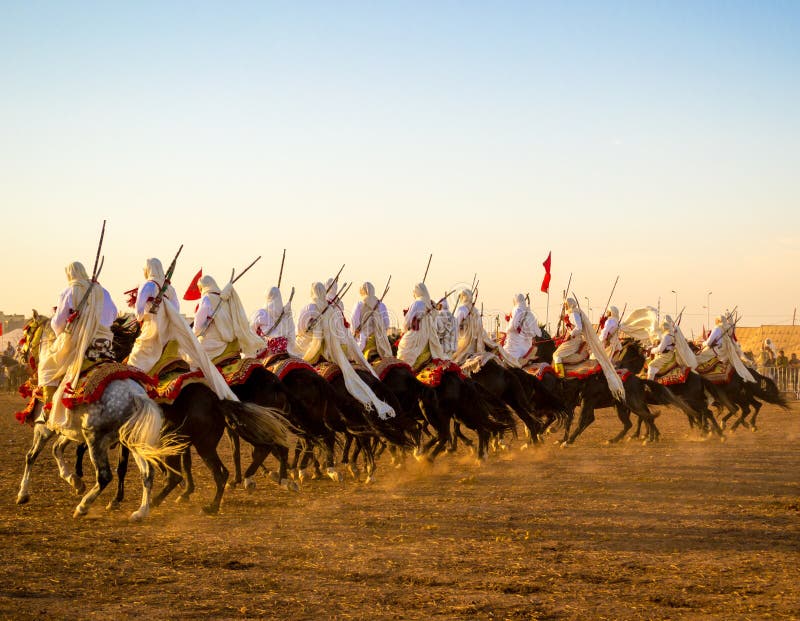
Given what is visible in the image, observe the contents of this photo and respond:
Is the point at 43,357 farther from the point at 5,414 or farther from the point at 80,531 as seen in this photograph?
the point at 5,414

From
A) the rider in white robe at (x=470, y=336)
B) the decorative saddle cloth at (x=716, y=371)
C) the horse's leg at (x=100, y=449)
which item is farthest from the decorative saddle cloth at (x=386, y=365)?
the decorative saddle cloth at (x=716, y=371)

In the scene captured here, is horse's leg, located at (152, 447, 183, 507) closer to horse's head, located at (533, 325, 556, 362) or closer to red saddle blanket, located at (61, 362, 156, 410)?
red saddle blanket, located at (61, 362, 156, 410)

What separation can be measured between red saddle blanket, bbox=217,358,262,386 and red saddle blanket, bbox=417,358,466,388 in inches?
142

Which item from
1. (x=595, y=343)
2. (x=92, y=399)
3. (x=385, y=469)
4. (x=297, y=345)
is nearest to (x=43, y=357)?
(x=92, y=399)

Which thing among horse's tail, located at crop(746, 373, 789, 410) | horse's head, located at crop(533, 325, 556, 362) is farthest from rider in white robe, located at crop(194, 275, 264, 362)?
horse's tail, located at crop(746, 373, 789, 410)

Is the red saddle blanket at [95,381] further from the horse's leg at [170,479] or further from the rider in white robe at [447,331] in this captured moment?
the rider in white robe at [447,331]

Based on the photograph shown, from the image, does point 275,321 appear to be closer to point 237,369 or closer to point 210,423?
point 237,369

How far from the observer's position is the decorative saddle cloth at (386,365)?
47.0 feet

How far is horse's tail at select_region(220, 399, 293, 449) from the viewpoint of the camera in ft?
33.8

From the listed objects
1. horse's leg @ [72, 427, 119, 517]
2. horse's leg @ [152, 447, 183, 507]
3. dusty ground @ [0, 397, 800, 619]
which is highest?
horse's leg @ [72, 427, 119, 517]

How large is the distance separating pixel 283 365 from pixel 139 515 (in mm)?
3211

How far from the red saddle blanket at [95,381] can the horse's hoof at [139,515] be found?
1179 mm

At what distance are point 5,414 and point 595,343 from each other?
1615 cm

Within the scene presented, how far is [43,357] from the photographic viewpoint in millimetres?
10039
